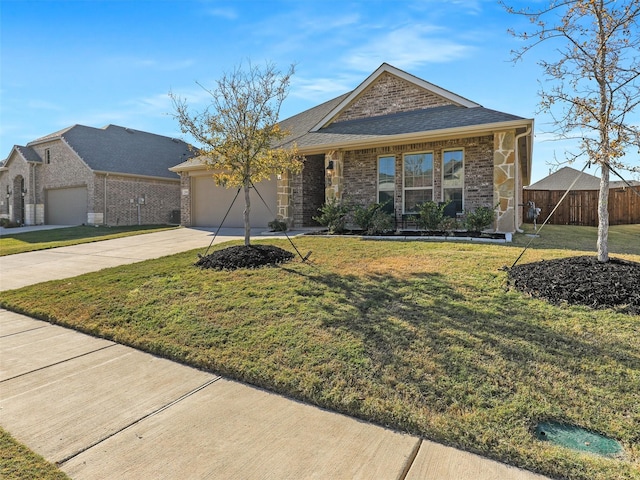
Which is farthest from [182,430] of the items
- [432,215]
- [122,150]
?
[122,150]

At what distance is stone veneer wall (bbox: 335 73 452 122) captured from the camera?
12945 millimetres

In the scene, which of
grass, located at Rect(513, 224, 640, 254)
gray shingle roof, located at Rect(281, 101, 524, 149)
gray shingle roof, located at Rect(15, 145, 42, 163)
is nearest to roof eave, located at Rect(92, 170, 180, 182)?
gray shingle roof, located at Rect(15, 145, 42, 163)

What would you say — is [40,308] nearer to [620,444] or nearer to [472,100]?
[620,444]

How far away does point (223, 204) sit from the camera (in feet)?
52.9

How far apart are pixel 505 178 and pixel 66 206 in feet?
77.9

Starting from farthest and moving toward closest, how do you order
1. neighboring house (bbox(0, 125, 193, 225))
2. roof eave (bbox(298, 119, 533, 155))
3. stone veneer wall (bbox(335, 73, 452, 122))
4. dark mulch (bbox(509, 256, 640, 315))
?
neighboring house (bbox(0, 125, 193, 225)) → stone veneer wall (bbox(335, 73, 452, 122)) → roof eave (bbox(298, 119, 533, 155)) → dark mulch (bbox(509, 256, 640, 315))

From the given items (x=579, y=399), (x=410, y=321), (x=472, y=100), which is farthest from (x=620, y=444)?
(x=472, y=100)

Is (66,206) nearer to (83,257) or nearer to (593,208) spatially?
(83,257)

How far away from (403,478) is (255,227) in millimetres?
13704

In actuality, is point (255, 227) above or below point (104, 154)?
below

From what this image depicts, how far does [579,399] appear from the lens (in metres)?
2.65

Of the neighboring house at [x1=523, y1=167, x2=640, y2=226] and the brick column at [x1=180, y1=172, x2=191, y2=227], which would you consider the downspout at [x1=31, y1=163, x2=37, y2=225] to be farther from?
the neighboring house at [x1=523, y1=167, x2=640, y2=226]

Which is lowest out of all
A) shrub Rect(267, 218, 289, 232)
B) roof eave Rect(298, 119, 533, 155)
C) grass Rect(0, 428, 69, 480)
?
grass Rect(0, 428, 69, 480)

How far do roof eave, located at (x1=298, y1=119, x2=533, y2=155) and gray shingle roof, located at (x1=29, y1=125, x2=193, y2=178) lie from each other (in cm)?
1378
